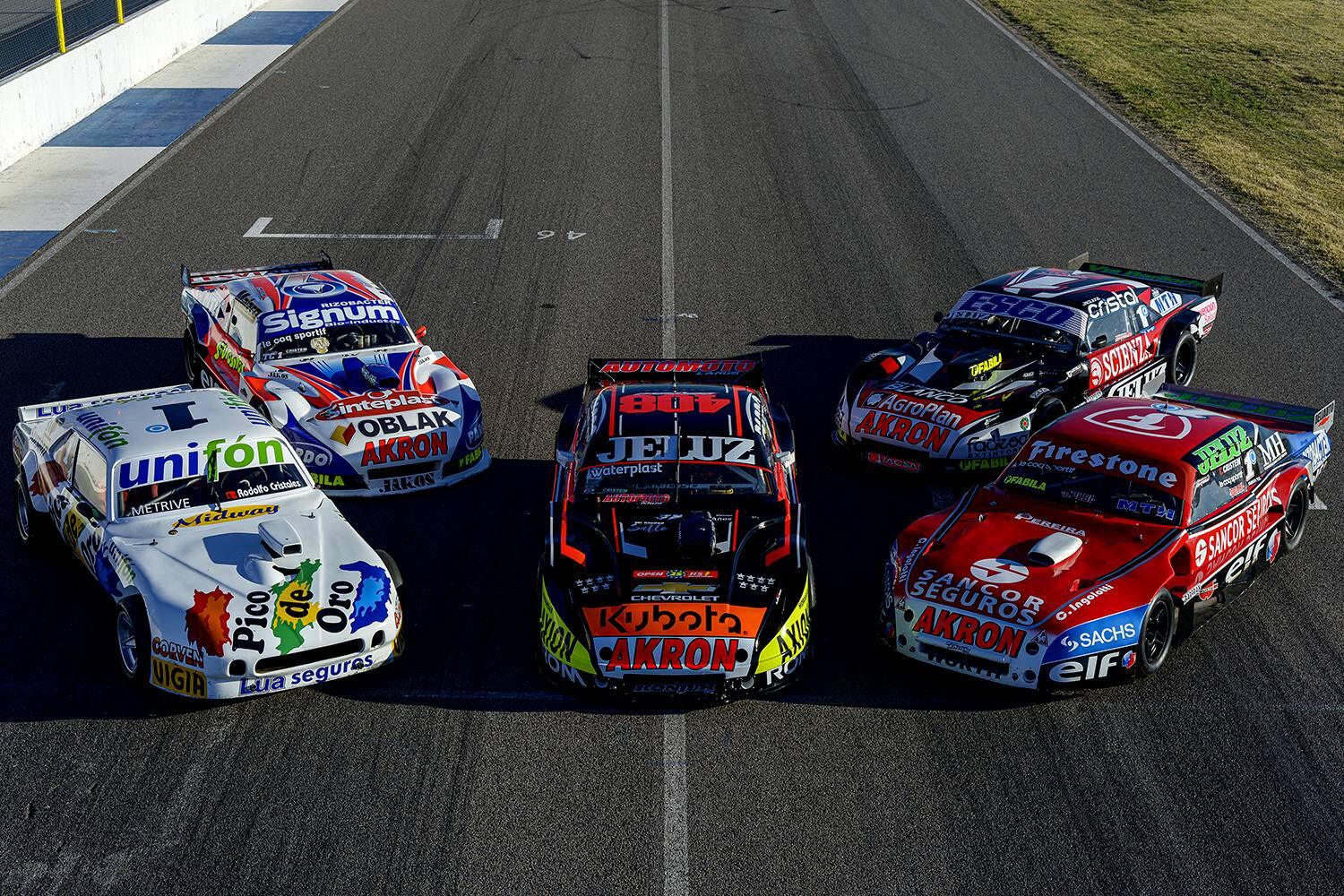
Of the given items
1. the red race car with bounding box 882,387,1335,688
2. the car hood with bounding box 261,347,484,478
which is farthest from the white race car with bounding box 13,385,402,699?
the red race car with bounding box 882,387,1335,688

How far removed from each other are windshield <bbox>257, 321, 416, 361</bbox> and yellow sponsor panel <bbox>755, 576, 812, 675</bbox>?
19.2 feet

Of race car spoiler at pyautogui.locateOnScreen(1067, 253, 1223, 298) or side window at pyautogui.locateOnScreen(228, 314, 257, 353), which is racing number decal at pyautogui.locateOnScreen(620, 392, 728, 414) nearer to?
side window at pyautogui.locateOnScreen(228, 314, 257, 353)

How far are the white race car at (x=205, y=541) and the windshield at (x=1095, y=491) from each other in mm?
5005

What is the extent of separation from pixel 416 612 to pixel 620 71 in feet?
62.4

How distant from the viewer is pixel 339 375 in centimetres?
1332

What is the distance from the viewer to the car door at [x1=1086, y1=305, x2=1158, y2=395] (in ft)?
45.5

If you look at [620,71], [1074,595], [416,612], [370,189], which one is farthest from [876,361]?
[620,71]

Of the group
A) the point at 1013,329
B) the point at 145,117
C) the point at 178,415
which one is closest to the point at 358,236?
the point at 145,117

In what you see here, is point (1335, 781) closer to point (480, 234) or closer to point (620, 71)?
point (480, 234)

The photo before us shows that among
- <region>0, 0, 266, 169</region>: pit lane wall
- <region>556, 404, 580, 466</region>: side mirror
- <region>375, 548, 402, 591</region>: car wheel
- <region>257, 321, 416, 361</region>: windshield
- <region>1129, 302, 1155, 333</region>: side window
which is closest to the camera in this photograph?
<region>375, 548, 402, 591</region>: car wheel

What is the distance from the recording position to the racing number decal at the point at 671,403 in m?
11.6

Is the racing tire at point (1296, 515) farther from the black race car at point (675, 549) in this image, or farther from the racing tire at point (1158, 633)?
the black race car at point (675, 549)

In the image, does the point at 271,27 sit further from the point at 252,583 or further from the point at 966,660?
the point at 966,660

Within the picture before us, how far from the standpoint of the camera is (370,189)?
2091cm
